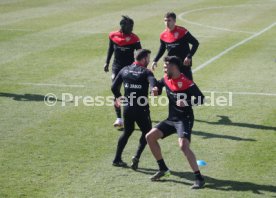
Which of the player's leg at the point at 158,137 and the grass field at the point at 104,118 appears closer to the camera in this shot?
the grass field at the point at 104,118

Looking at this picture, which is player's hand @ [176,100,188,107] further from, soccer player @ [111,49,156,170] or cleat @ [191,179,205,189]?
cleat @ [191,179,205,189]

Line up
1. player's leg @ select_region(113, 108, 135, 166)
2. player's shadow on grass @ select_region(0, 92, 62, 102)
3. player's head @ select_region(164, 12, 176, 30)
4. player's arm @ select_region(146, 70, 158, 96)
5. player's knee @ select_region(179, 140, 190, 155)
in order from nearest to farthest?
1. player's knee @ select_region(179, 140, 190, 155)
2. player's arm @ select_region(146, 70, 158, 96)
3. player's leg @ select_region(113, 108, 135, 166)
4. player's head @ select_region(164, 12, 176, 30)
5. player's shadow on grass @ select_region(0, 92, 62, 102)

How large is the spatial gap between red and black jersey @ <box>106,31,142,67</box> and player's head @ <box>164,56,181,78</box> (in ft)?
12.5

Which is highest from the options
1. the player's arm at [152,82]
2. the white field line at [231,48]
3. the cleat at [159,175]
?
the player's arm at [152,82]

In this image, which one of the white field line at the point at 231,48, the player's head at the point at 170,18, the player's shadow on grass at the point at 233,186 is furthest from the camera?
the white field line at the point at 231,48

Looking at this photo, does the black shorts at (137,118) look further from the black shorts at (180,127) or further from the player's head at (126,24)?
the player's head at (126,24)

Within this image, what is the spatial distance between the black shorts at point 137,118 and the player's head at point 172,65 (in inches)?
39.7

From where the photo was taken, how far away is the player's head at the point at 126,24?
1374cm

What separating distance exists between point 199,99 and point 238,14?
23080 millimetres

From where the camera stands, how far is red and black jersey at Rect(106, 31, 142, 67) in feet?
46.5

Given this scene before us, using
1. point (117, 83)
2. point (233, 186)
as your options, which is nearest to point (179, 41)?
point (117, 83)

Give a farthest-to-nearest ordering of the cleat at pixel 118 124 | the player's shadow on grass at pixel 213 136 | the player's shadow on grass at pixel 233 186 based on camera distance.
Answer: the cleat at pixel 118 124 < the player's shadow on grass at pixel 213 136 < the player's shadow on grass at pixel 233 186

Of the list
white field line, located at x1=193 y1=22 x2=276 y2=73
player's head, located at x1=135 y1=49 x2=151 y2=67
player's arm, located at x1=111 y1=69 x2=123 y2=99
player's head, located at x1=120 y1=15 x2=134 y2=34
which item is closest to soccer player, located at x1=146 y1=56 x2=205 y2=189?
player's head, located at x1=135 y1=49 x2=151 y2=67

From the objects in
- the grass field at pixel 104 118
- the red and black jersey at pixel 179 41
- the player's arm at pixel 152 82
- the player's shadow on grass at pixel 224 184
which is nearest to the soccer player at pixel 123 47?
the red and black jersey at pixel 179 41
